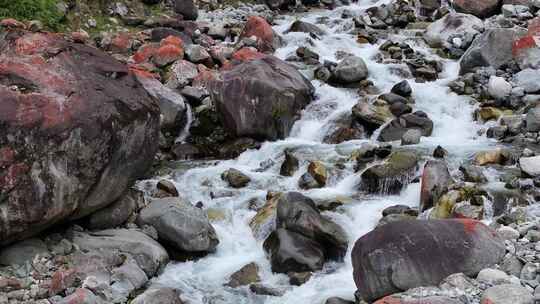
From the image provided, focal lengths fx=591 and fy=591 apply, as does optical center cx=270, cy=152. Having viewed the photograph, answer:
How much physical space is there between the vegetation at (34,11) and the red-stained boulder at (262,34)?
5.56 m

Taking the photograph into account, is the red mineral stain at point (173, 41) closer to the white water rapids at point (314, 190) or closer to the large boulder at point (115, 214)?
the white water rapids at point (314, 190)

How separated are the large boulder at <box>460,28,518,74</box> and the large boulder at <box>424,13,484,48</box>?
6.58 feet

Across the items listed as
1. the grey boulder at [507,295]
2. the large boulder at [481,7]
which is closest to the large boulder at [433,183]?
the grey boulder at [507,295]

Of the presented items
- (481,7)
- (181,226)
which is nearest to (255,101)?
(181,226)

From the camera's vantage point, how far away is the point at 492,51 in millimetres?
15922

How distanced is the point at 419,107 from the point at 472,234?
299 inches

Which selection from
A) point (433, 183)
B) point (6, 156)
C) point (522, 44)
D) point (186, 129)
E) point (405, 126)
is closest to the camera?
point (6, 156)

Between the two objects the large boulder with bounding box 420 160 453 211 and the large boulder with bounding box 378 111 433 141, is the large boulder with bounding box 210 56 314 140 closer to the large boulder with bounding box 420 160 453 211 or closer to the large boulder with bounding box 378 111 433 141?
A: the large boulder with bounding box 378 111 433 141

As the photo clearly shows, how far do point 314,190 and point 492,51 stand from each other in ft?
24.6

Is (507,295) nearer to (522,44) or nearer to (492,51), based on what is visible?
(492,51)

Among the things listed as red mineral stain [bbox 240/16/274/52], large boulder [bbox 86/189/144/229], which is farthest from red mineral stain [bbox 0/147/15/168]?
red mineral stain [bbox 240/16/274/52]

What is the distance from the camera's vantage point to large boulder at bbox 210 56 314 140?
1391 cm

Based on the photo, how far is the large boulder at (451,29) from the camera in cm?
1853

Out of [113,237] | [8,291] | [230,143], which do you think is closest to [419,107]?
[230,143]
